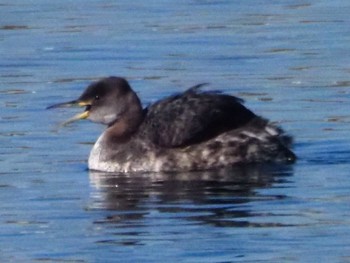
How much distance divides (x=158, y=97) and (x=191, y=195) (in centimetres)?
529

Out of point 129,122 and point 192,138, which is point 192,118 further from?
point 129,122

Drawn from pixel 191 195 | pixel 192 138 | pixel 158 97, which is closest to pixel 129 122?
pixel 192 138

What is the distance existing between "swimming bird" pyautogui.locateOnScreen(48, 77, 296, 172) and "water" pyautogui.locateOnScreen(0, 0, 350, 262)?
27 centimetres

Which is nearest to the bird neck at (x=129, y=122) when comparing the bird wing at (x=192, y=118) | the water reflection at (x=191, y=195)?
the bird wing at (x=192, y=118)

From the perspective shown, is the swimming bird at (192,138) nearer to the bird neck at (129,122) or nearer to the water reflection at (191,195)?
the bird neck at (129,122)

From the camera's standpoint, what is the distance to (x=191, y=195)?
1589 centimetres

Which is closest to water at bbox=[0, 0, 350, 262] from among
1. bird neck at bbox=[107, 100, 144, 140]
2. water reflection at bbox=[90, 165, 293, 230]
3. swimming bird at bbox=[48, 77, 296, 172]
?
water reflection at bbox=[90, 165, 293, 230]

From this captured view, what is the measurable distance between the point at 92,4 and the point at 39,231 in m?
14.9

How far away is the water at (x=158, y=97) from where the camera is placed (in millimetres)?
13711

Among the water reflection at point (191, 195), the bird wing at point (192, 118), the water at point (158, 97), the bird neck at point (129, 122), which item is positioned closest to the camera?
the water at point (158, 97)

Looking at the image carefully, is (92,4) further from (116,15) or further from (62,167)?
(62,167)

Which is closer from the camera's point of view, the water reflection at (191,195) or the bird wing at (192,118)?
the water reflection at (191,195)

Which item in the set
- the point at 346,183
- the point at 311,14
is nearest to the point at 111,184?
the point at 346,183

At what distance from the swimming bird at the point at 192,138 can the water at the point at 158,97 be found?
27cm
